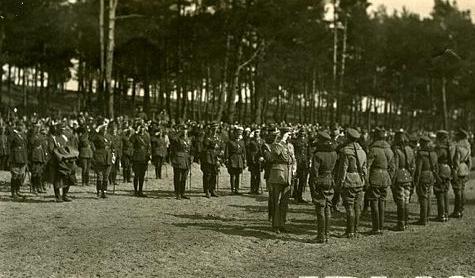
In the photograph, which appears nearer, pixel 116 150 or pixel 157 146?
pixel 116 150

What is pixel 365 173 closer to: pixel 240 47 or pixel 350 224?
pixel 350 224

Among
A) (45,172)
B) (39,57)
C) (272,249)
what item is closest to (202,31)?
(39,57)

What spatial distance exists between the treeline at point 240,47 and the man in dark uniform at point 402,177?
1926 centimetres

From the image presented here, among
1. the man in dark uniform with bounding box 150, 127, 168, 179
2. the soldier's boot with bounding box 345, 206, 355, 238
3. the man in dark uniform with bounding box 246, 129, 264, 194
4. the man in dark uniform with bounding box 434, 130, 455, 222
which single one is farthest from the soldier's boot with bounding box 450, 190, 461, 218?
the man in dark uniform with bounding box 150, 127, 168, 179

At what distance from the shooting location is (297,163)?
16.7 meters

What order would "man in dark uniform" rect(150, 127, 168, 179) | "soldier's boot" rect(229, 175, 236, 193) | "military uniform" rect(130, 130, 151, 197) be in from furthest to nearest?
"man in dark uniform" rect(150, 127, 168, 179)
"soldier's boot" rect(229, 175, 236, 193)
"military uniform" rect(130, 130, 151, 197)

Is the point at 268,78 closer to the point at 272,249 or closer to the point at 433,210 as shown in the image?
the point at 433,210

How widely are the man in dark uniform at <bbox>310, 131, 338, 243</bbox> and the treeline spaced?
67.1 ft


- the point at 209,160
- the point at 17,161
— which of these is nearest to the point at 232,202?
the point at 209,160

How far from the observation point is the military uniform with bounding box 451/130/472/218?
48.6ft

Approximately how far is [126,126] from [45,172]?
6.78m

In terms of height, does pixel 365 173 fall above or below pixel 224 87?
below

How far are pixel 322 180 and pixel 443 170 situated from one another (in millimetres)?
4328

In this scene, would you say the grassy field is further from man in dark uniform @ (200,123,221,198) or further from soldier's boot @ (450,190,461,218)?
man in dark uniform @ (200,123,221,198)
